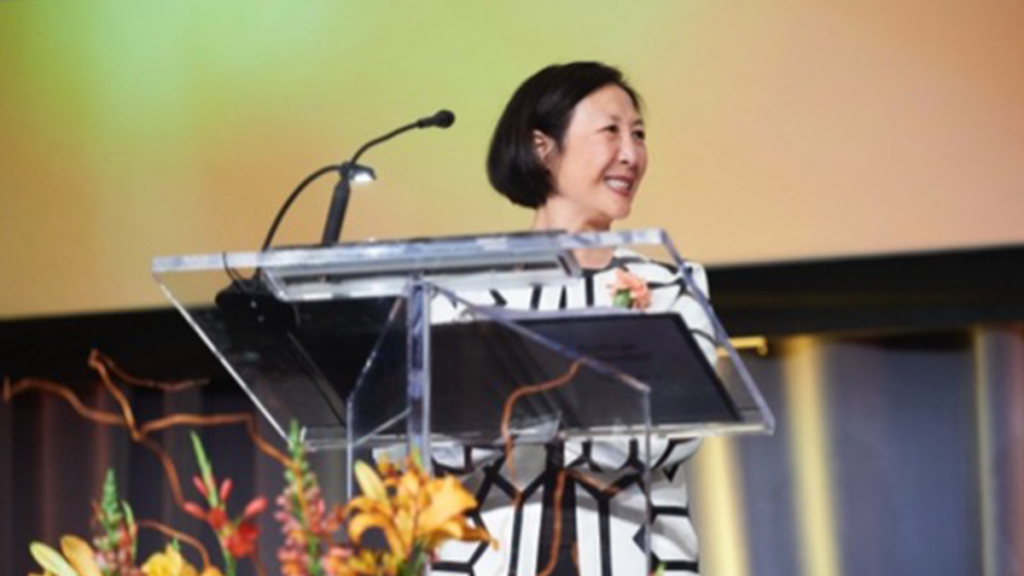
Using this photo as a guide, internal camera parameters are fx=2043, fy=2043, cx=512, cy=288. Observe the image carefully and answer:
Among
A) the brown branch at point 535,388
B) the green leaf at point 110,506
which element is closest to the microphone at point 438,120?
the brown branch at point 535,388

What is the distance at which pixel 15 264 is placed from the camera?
452cm

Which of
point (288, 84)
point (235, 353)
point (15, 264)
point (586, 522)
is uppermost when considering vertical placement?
point (288, 84)

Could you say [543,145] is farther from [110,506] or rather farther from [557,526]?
[110,506]

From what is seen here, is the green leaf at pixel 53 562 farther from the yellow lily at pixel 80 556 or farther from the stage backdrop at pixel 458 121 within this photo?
the stage backdrop at pixel 458 121

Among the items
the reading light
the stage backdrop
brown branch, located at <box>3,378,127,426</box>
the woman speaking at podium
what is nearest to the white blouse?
the woman speaking at podium

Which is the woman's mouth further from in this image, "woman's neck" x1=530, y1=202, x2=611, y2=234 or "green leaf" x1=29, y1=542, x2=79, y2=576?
"green leaf" x1=29, y1=542, x2=79, y2=576

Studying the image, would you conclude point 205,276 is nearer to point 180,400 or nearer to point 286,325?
point 286,325

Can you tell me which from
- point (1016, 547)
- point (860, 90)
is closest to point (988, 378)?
point (1016, 547)

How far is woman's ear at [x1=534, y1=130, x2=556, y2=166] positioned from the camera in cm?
264

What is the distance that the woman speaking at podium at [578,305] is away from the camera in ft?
6.79

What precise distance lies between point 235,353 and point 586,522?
0.41 m

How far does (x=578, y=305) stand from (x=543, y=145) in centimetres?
36

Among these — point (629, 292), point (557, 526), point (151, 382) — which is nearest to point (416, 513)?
point (557, 526)

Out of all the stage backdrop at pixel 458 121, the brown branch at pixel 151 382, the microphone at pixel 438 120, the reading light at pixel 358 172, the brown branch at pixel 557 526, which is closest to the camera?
the brown branch at pixel 151 382
